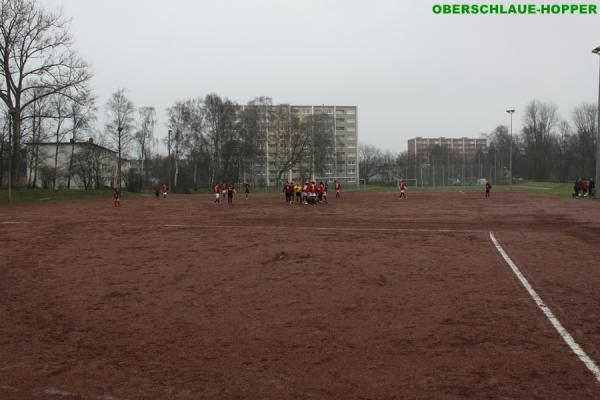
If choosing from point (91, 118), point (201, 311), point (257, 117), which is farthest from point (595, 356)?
point (257, 117)

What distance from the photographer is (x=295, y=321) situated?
5957 mm

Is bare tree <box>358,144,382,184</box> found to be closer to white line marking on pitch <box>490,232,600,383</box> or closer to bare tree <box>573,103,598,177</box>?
bare tree <box>573,103,598,177</box>

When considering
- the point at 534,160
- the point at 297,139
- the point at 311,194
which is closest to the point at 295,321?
the point at 311,194

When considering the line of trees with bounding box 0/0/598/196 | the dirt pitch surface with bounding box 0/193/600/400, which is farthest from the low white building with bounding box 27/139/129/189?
the dirt pitch surface with bounding box 0/193/600/400

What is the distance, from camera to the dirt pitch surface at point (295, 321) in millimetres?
4129

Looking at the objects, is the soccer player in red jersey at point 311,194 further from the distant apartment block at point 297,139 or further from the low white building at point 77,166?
the distant apartment block at point 297,139

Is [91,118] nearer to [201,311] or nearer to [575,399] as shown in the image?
[201,311]

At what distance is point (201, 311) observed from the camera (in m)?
6.43

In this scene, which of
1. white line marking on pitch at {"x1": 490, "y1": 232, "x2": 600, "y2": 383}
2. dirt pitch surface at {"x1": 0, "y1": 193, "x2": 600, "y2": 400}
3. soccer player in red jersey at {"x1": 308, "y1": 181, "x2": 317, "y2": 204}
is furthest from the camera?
soccer player in red jersey at {"x1": 308, "y1": 181, "x2": 317, "y2": 204}

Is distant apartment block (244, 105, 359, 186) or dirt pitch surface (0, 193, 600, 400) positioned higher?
distant apartment block (244, 105, 359, 186)

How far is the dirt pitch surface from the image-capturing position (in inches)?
163

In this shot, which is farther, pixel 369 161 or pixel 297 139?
pixel 369 161

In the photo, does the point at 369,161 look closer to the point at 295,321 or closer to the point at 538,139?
the point at 538,139

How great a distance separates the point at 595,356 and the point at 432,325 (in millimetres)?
1727
